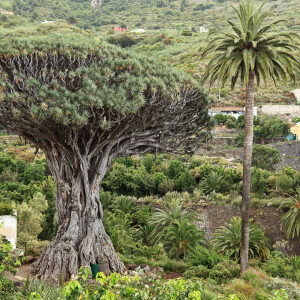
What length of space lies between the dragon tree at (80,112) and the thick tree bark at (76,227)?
0.11ft

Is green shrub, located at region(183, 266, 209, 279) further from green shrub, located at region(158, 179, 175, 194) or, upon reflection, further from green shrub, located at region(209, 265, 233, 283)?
green shrub, located at region(158, 179, 175, 194)

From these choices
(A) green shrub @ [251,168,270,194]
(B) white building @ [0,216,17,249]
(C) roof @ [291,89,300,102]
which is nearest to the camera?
(B) white building @ [0,216,17,249]

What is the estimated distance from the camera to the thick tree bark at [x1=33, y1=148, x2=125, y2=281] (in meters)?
10.9

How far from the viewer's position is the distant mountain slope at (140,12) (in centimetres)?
10456

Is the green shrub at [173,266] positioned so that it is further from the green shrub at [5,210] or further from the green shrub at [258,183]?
the green shrub at [258,183]

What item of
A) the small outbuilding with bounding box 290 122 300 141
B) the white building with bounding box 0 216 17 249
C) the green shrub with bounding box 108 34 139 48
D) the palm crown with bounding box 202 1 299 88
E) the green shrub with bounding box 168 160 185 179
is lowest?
the green shrub with bounding box 168 160 185 179

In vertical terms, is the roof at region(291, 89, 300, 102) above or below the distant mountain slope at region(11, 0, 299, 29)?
below

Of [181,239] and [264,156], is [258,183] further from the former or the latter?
[181,239]

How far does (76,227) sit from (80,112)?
162 inches

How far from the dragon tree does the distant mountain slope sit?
299 feet

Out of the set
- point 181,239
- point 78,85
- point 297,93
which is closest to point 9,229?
point 78,85

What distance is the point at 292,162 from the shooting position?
34969 mm

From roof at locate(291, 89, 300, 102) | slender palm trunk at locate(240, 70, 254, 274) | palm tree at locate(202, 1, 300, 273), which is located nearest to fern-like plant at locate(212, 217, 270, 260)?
slender palm trunk at locate(240, 70, 254, 274)

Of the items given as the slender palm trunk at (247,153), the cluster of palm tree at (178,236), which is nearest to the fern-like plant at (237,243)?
the cluster of palm tree at (178,236)
